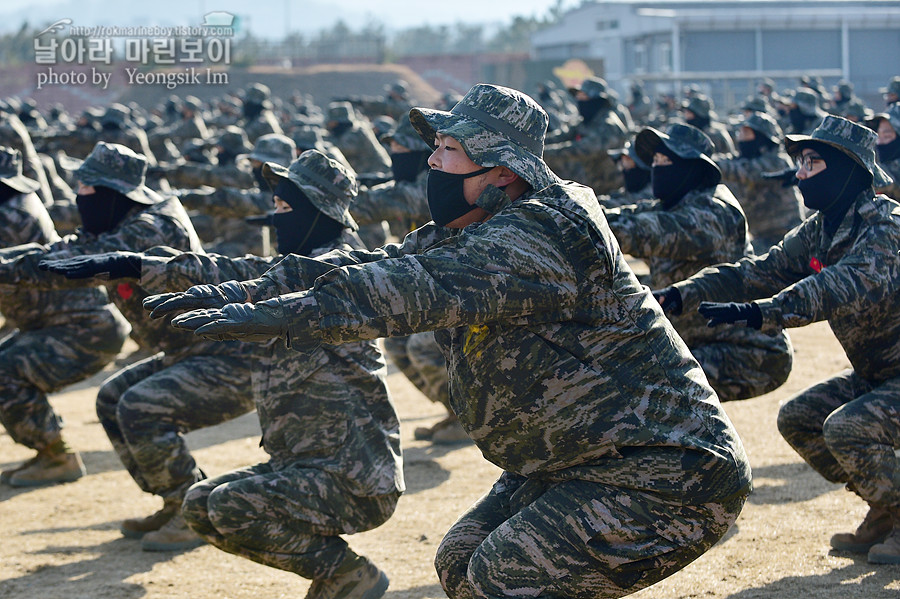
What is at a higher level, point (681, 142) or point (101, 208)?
point (681, 142)

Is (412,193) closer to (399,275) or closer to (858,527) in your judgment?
(858,527)

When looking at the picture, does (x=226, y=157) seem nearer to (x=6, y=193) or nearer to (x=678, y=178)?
(x=6, y=193)

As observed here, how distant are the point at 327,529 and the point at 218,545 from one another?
509 millimetres

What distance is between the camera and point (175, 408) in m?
6.35

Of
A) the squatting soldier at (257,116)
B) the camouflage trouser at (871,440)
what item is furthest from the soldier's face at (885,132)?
the squatting soldier at (257,116)

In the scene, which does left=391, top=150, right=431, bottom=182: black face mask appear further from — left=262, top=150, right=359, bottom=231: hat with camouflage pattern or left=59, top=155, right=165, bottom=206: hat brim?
left=262, top=150, right=359, bottom=231: hat with camouflage pattern

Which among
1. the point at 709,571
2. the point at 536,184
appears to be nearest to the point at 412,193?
the point at 709,571

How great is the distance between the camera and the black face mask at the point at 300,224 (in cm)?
563

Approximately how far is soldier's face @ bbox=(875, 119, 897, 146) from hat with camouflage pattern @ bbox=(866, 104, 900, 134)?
0.10 ft

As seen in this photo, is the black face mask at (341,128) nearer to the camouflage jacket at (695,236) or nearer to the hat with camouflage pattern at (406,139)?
the hat with camouflage pattern at (406,139)

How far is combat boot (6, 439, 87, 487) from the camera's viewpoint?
8.17 m

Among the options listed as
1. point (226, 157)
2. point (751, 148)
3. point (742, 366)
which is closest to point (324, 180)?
point (742, 366)

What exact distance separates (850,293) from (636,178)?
3934mm

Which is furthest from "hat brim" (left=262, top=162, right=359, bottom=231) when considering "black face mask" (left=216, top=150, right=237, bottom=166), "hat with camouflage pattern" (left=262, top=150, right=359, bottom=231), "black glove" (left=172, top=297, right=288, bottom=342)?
"black face mask" (left=216, top=150, right=237, bottom=166)
